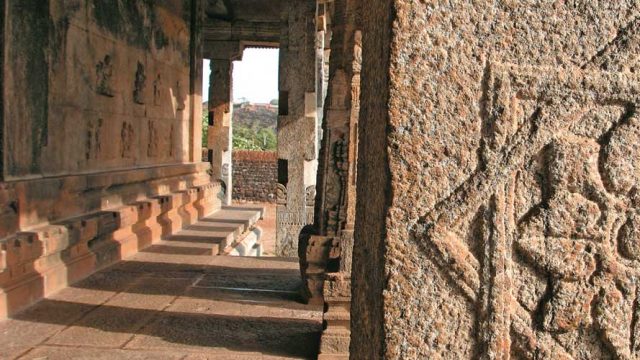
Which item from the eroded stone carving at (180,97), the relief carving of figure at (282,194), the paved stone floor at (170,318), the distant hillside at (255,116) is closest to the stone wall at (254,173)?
the relief carving of figure at (282,194)

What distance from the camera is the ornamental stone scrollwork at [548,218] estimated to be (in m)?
1.63

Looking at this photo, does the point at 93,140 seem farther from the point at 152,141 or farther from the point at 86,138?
the point at 152,141

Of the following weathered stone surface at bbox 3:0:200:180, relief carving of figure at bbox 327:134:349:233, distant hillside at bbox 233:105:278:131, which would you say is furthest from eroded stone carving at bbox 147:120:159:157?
distant hillside at bbox 233:105:278:131

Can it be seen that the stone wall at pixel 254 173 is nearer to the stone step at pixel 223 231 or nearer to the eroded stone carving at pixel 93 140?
the stone step at pixel 223 231

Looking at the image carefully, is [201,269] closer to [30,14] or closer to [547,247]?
[30,14]

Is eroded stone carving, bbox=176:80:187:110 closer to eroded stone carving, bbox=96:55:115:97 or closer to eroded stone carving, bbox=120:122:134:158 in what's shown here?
eroded stone carving, bbox=120:122:134:158

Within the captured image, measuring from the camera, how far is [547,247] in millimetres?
1650

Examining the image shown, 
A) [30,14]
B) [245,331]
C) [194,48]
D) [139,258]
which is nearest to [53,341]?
[245,331]

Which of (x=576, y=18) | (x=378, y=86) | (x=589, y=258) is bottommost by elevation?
(x=589, y=258)

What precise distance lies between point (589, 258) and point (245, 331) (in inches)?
135

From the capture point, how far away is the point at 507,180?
163 cm

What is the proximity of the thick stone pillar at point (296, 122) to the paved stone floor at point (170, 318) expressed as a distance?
180 inches

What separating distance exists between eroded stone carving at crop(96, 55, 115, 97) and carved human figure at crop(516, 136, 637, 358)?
21.7ft

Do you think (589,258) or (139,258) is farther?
(139,258)
